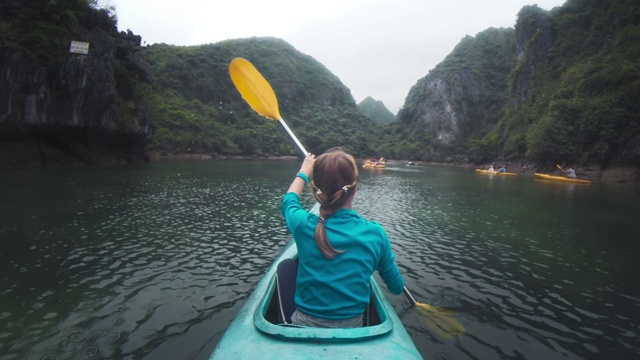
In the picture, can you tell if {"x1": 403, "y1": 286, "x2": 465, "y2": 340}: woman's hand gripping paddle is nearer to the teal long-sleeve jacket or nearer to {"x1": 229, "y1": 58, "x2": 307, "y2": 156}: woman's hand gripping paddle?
the teal long-sleeve jacket

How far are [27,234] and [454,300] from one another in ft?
32.7

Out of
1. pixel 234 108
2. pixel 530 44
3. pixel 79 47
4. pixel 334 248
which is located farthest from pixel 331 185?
pixel 234 108

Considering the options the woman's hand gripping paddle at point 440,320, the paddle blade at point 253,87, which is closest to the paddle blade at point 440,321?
the woman's hand gripping paddle at point 440,320

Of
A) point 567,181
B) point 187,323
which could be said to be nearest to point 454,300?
point 187,323

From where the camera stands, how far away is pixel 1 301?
516 cm

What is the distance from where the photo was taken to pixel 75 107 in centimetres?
2694

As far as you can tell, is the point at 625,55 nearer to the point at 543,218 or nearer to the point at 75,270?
the point at 543,218

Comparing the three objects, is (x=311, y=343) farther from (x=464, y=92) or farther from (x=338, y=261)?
(x=464, y=92)

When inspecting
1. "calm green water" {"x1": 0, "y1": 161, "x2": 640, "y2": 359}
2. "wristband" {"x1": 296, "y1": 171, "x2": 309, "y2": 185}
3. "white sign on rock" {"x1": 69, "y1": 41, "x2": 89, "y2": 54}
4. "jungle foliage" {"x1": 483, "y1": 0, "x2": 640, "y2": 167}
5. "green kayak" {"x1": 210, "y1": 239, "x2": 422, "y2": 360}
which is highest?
"jungle foliage" {"x1": 483, "y1": 0, "x2": 640, "y2": 167}

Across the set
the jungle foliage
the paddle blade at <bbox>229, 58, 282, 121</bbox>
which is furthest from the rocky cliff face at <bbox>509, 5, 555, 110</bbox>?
the paddle blade at <bbox>229, 58, 282, 121</bbox>

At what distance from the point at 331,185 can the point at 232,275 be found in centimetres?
529

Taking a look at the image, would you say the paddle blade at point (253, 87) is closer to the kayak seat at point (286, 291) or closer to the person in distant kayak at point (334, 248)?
the kayak seat at point (286, 291)

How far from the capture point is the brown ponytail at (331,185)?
213 centimetres

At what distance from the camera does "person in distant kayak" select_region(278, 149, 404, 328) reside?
215cm
